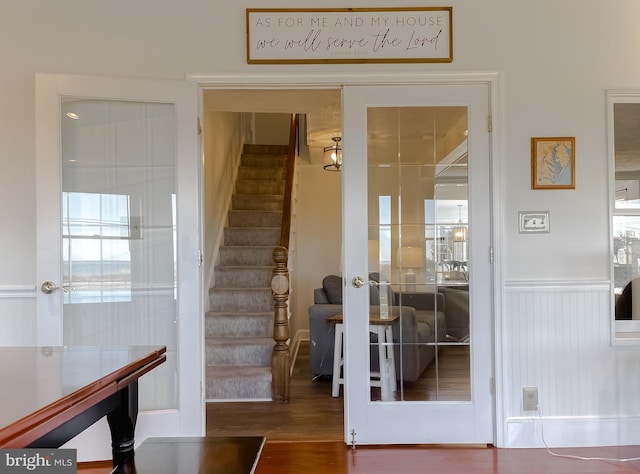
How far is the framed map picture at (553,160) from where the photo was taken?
2.52m

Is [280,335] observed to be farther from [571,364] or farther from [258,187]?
[258,187]

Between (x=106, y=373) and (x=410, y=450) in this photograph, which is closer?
(x=106, y=373)

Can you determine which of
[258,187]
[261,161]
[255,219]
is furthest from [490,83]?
[261,161]

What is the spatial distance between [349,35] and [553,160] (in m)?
1.42

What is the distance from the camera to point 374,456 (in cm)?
240

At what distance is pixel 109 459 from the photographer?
236 centimetres

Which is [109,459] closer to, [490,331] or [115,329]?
[115,329]

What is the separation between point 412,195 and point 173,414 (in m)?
1.90

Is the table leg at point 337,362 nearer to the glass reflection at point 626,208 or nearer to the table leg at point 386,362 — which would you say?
the table leg at point 386,362

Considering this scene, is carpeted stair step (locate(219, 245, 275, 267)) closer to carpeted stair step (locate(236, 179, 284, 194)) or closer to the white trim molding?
carpeted stair step (locate(236, 179, 284, 194))

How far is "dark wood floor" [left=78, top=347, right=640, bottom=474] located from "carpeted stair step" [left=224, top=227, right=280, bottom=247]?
2250 millimetres

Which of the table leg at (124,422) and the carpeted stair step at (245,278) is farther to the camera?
the carpeted stair step at (245,278)

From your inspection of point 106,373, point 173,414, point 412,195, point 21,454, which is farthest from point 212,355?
point 21,454

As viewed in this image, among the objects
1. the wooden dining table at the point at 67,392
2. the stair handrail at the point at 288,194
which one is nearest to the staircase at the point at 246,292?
the stair handrail at the point at 288,194
